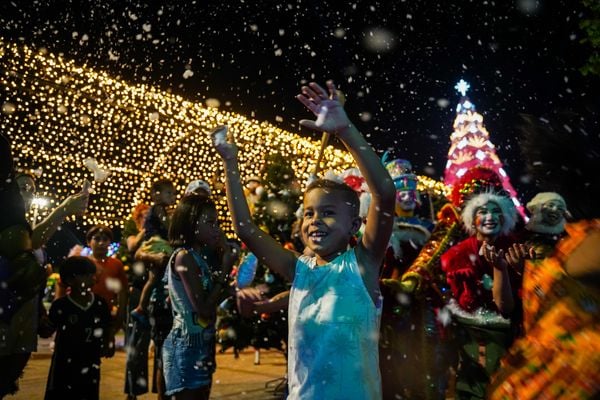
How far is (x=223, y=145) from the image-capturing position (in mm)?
2559

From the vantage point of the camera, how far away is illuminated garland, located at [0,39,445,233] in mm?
7512

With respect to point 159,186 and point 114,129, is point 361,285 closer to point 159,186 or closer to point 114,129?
point 159,186

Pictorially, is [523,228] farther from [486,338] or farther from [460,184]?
[486,338]

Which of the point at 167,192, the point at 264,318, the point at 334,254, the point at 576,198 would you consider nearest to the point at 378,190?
the point at 334,254

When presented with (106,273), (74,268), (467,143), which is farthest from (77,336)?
(467,143)

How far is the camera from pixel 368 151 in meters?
2.10

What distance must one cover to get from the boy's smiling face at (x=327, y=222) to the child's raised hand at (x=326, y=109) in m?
0.33

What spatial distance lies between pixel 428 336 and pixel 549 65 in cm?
1035

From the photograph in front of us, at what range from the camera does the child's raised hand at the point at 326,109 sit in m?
2.11

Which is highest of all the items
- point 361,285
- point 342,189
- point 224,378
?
point 342,189

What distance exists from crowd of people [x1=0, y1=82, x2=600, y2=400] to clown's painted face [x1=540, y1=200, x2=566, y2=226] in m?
0.01

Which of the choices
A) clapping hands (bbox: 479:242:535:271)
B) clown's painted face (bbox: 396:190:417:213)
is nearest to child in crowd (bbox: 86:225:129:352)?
clown's painted face (bbox: 396:190:417:213)

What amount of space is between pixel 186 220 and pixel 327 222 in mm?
1612

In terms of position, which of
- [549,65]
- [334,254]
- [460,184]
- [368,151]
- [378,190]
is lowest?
[334,254]
